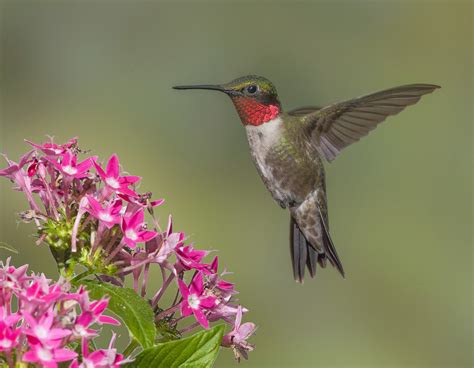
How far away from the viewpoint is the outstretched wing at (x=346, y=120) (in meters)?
2.42

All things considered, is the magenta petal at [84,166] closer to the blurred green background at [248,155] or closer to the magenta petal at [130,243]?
the magenta petal at [130,243]

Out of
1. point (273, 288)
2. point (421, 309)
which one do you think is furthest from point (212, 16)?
point (421, 309)

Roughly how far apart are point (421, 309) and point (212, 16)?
10.5 ft

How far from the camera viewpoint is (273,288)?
18.4ft

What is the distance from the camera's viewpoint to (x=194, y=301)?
1.35m

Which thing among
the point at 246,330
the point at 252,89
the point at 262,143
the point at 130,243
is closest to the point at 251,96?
the point at 252,89

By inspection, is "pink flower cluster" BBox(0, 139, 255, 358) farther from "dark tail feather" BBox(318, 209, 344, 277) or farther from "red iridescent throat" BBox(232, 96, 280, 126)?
"dark tail feather" BBox(318, 209, 344, 277)

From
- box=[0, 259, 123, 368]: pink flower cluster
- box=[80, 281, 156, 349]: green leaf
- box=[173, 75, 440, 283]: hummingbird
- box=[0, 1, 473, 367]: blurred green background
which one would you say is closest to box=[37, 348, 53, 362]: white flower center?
box=[0, 259, 123, 368]: pink flower cluster

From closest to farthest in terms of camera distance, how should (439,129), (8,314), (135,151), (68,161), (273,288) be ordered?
(8,314) < (68,161) < (273,288) < (135,151) < (439,129)

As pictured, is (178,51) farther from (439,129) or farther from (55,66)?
Answer: (439,129)

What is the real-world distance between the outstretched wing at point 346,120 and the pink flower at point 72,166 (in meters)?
1.23

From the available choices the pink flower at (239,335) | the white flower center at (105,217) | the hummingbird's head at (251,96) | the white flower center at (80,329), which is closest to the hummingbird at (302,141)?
the hummingbird's head at (251,96)

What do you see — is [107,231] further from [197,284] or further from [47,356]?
[47,356]

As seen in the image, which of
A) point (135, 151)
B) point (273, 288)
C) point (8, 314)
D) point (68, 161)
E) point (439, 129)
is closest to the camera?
point (8, 314)
